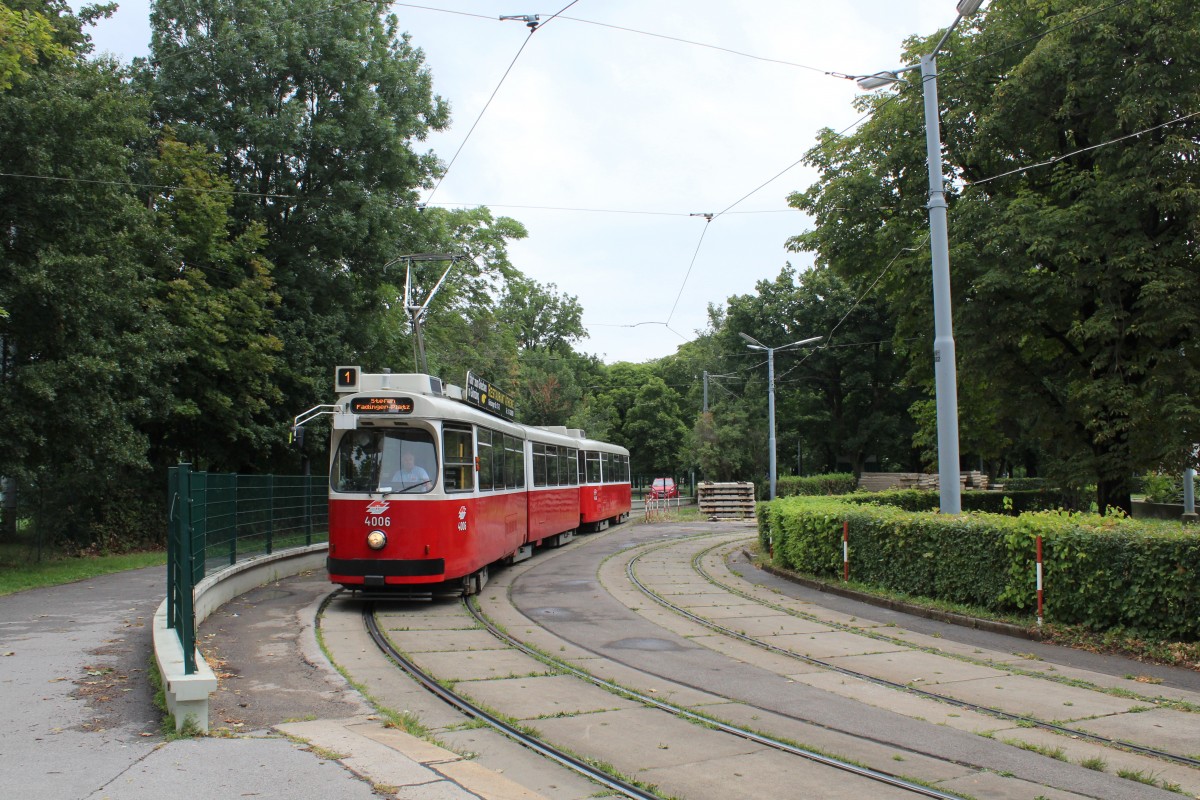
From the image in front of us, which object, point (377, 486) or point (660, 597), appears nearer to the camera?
point (377, 486)

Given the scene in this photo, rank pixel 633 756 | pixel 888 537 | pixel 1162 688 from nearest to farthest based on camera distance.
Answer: pixel 633 756 → pixel 1162 688 → pixel 888 537

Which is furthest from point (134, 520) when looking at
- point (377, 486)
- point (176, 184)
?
point (377, 486)

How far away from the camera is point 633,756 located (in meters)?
6.28

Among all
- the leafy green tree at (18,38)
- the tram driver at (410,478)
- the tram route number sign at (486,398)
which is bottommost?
the tram driver at (410,478)

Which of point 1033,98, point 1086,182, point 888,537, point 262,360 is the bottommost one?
point 888,537

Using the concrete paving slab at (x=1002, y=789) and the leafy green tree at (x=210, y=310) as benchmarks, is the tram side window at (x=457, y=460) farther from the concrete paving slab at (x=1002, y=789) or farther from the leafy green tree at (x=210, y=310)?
the leafy green tree at (x=210, y=310)

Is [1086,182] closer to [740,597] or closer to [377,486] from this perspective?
[740,597]

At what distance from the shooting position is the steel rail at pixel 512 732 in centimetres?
555

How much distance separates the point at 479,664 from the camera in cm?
941

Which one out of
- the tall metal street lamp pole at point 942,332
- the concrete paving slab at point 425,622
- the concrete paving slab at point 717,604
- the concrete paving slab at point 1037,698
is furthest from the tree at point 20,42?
the concrete paving slab at point 1037,698

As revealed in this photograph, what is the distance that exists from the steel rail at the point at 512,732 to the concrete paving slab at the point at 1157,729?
12.7 ft

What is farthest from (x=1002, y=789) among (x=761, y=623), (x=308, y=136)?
(x=308, y=136)

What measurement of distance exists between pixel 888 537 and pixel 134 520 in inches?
764

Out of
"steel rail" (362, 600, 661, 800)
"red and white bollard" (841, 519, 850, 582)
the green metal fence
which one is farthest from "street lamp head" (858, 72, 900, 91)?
the green metal fence
